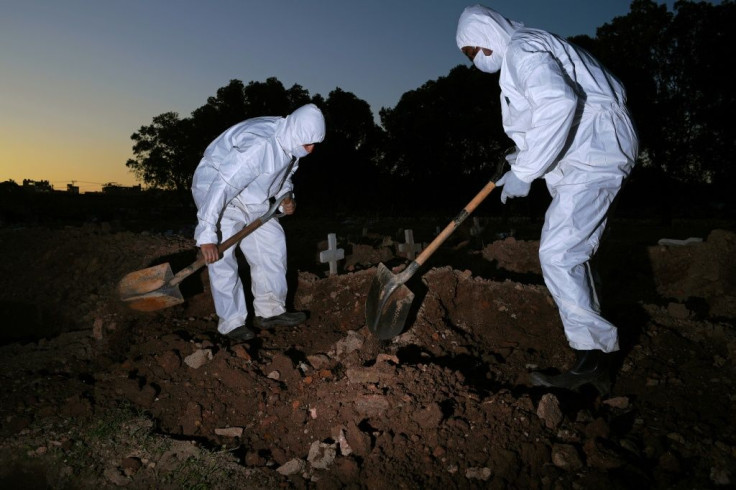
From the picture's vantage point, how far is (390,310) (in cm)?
388

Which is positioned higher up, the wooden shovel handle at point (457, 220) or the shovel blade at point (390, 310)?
the wooden shovel handle at point (457, 220)

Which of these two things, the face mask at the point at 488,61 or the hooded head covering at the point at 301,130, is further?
the hooded head covering at the point at 301,130

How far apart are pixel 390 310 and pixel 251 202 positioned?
5.92ft

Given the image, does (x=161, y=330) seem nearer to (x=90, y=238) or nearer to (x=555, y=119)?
(x=555, y=119)

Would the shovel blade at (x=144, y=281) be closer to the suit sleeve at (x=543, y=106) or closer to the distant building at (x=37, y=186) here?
the suit sleeve at (x=543, y=106)

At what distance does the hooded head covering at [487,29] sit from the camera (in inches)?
125

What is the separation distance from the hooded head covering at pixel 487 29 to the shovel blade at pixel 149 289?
3204 mm

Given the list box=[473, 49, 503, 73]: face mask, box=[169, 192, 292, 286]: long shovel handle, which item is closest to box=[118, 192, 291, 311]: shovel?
box=[169, 192, 292, 286]: long shovel handle

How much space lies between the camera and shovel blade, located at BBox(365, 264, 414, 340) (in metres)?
3.87

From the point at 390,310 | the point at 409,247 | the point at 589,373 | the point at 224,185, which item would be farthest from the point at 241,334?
the point at 409,247

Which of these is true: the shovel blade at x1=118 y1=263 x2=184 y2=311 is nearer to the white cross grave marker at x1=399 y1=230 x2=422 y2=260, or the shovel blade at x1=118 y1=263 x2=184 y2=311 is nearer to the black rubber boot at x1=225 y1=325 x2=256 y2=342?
the black rubber boot at x1=225 y1=325 x2=256 y2=342

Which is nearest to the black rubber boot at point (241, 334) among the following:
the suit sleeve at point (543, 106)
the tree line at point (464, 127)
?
the suit sleeve at point (543, 106)

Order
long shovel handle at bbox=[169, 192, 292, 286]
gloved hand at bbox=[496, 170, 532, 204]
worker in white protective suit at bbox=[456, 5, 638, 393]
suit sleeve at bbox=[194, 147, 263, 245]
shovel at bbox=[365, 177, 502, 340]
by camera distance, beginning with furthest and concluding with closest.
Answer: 1. long shovel handle at bbox=[169, 192, 292, 286]
2. suit sleeve at bbox=[194, 147, 263, 245]
3. shovel at bbox=[365, 177, 502, 340]
4. gloved hand at bbox=[496, 170, 532, 204]
5. worker in white protective suit at bbox=[456, 5, 638, 393]

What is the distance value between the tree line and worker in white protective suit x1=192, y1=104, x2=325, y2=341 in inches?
458
